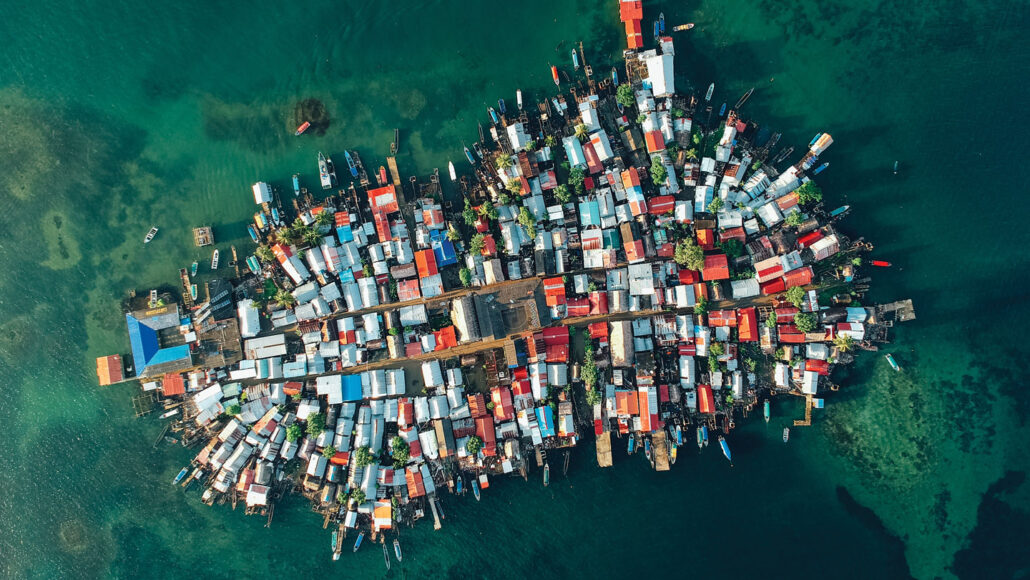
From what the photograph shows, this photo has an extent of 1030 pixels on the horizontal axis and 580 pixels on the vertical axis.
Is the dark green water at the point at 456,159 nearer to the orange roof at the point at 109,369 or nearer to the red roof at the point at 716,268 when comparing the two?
the orange roof at the point at 109,369

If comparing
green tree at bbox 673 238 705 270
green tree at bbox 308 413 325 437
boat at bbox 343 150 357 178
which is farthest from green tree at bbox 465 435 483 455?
boat at bbox 343 150 357 178

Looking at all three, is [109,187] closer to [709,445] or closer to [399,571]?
[399,571]

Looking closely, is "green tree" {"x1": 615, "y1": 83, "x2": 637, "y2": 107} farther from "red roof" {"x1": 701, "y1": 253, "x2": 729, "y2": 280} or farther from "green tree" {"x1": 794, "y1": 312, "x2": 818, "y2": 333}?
"green tree" {"x1": 794, "y1": 312, "x2": 818, "y2": 333}

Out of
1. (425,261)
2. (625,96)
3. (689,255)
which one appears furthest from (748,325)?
(425,261)

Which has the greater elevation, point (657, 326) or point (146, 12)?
point (146, 12)

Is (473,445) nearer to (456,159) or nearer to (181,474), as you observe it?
(456,159)

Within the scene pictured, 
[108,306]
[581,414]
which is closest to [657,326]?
[581,414]
